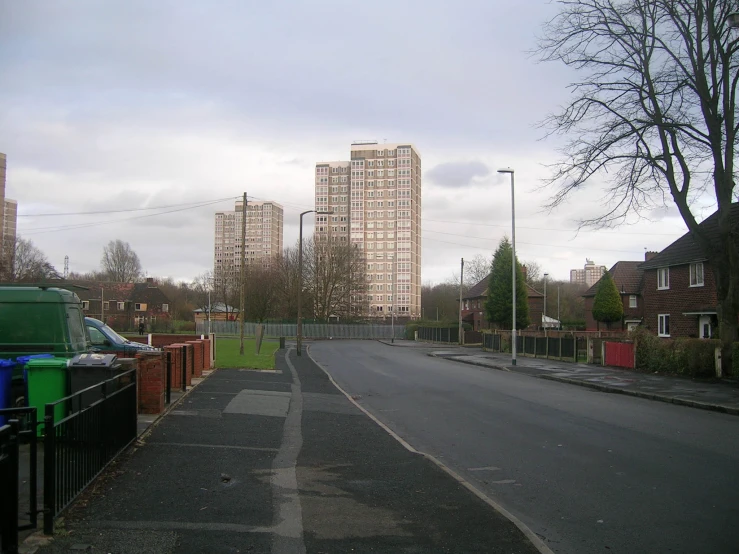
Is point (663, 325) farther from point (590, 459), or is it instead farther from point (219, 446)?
point (219, 446)

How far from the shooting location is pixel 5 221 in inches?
2468

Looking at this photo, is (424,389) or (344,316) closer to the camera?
(424,389)

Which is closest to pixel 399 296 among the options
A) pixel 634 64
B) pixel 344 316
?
pixel 344 316

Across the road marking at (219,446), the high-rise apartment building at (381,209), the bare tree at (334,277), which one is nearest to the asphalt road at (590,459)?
the road marking at (219,446)

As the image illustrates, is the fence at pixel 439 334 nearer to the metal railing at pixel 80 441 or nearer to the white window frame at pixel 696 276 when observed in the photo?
the white window frame at pixel 696 276

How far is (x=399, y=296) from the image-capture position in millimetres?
142125

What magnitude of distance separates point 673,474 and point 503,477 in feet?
7.15

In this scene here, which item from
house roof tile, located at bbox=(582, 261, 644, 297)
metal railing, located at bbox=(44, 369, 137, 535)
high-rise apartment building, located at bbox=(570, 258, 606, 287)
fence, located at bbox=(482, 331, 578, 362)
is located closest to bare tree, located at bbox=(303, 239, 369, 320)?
house roof tile, located at bbox=(582, 261, 644, 297)

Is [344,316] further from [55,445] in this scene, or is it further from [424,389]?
[55,445]

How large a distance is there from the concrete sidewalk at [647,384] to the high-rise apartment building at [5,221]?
115ft

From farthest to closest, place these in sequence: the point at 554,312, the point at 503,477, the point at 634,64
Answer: the point at 554,312 < the point at 634,64 < the point at 503,477

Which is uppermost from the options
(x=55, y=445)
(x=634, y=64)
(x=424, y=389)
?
(x=634, y=64)

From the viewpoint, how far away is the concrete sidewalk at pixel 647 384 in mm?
16578

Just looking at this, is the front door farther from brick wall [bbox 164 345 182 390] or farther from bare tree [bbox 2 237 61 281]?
bare tree [bbox 2 237 61 281]
